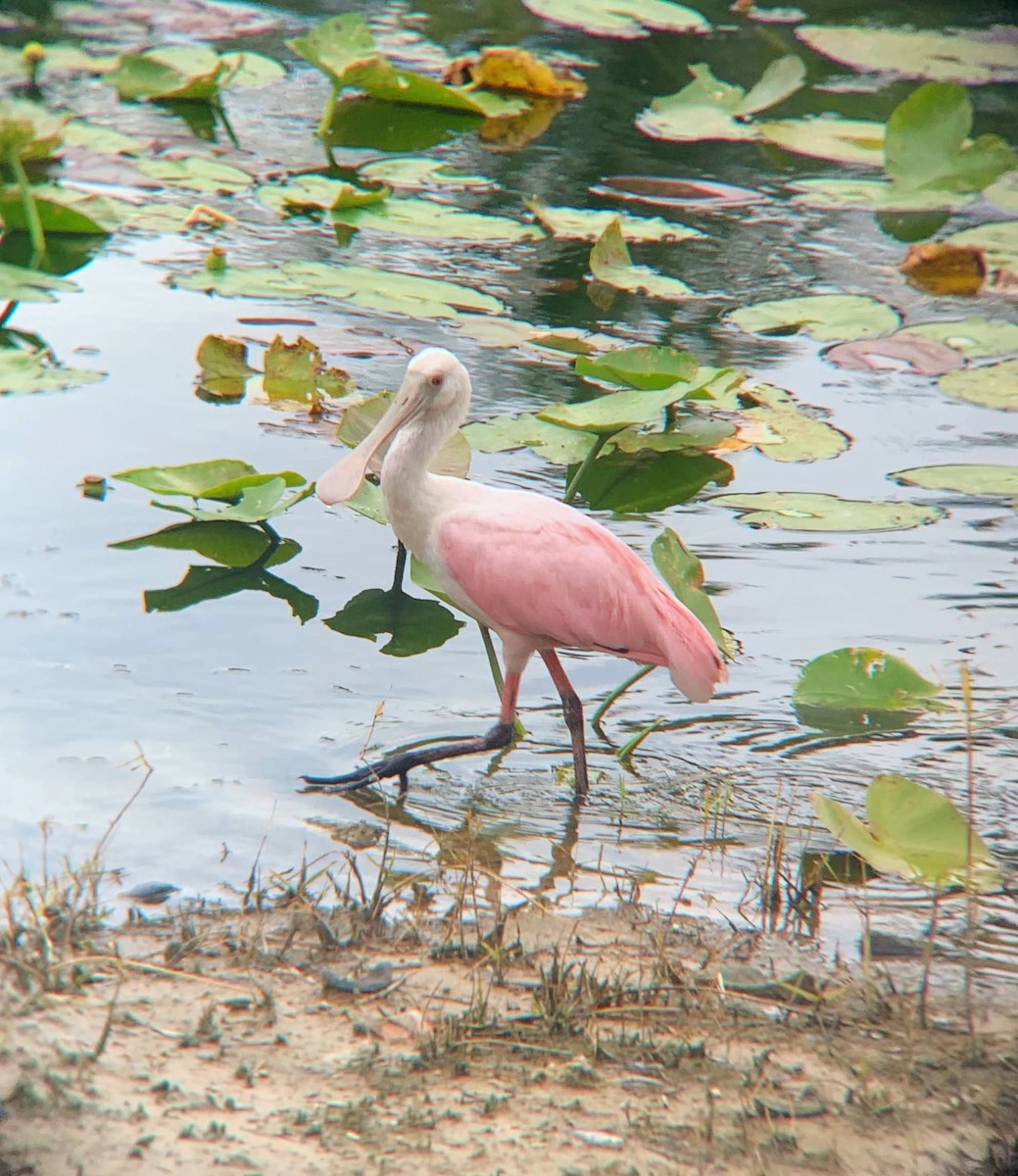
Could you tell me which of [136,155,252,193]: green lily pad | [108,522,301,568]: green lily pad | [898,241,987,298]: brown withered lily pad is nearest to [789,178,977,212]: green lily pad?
[898,241,987,298]: brown withered lily pad

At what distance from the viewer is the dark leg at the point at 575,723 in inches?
142

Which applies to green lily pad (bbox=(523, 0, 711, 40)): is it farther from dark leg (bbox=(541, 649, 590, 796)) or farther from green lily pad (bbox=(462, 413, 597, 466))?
dark leg (bbox=(541, 649, 590, 796))

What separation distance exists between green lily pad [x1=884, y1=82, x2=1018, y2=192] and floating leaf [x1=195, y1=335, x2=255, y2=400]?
10.9 feet

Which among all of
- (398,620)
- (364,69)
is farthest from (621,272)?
(398,620)

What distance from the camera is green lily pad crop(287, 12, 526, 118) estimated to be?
709 cm

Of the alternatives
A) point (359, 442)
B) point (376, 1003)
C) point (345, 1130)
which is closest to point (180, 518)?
point (359, 442)

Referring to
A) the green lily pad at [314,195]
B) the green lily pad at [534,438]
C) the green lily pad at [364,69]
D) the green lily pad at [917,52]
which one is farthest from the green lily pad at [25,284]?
the green lily pad at [917,52]

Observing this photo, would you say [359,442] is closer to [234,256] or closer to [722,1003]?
[722,1003]

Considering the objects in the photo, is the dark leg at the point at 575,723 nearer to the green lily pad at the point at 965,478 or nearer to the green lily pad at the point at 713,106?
the green lily pad at the point at 965,478

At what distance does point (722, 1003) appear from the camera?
104 inches

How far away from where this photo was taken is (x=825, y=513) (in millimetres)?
4766

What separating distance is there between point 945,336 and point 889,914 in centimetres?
335

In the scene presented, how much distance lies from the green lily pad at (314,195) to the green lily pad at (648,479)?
1985 millimetres

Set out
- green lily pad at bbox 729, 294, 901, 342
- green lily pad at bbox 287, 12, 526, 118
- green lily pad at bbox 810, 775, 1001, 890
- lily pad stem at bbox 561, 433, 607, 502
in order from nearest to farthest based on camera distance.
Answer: green lily pad at bbox 810, 775, 1001, 890 → lily pad stem at bbox 561, 433, 607, 502 → green lily pad at bbox 729, 294, 901, 342 → green lily pad at bbox 287, 12, 526, 118
